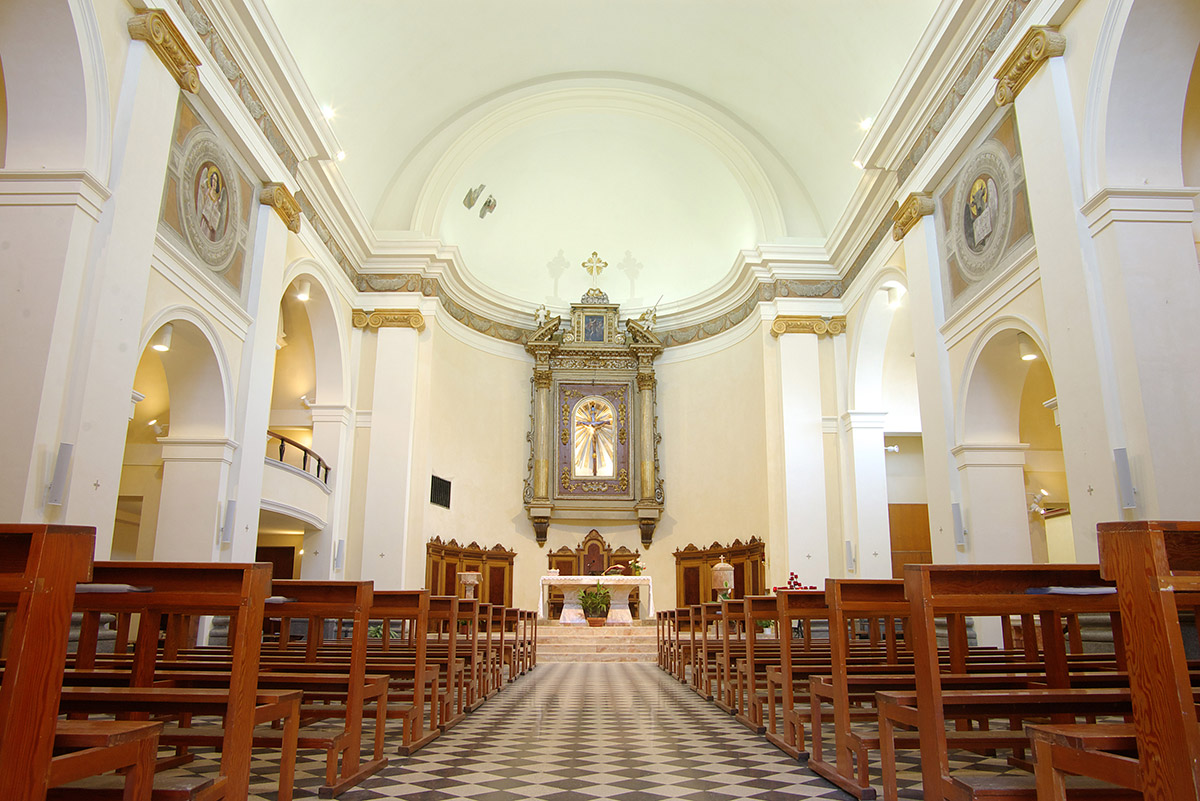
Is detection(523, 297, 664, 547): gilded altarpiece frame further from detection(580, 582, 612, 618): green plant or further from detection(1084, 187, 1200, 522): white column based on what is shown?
detection(1084, 187, 1200, 522): white column

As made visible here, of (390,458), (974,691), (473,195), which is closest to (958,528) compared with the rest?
(974,691)

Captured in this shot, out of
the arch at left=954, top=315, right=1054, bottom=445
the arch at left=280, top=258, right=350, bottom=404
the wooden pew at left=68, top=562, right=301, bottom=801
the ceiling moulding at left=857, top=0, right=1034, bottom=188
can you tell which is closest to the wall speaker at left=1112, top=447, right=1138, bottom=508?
the arch at left=954, top=315, right=1054, bottom=445

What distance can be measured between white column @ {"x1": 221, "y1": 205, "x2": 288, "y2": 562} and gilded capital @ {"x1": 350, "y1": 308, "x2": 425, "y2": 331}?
11.2 ft

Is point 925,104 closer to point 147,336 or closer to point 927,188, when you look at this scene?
point 927,188

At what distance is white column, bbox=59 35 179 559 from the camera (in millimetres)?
6086

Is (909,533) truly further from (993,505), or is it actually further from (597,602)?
(993,505)

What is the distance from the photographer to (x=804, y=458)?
1352cm

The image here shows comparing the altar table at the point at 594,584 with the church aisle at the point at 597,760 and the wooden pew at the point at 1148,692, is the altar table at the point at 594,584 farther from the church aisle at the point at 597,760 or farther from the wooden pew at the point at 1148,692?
the wooden pew at the point at 1148,692

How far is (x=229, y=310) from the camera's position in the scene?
351 inches

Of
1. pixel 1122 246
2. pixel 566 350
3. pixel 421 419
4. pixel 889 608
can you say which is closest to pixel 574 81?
pixel 566 350

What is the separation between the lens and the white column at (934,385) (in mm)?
9344

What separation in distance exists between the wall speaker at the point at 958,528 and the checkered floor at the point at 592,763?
3944mm

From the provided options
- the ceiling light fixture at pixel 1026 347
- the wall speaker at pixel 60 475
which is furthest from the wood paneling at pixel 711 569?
the wall speaker at pixel 60 475

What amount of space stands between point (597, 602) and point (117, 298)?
893 centimetres
